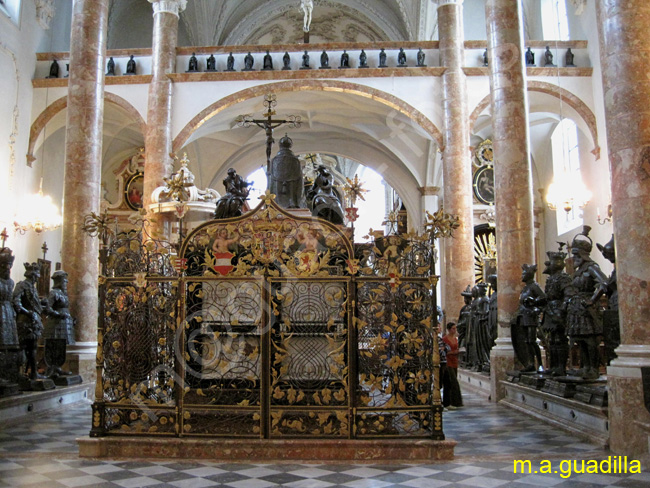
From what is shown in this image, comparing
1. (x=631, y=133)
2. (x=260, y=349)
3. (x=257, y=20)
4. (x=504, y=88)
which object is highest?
(x=257, y=20)

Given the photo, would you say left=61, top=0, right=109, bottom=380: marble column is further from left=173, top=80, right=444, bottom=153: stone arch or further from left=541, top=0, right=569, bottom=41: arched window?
left=541, top=0, right=569, bottom=41: arched window

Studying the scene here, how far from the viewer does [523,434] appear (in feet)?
22.1

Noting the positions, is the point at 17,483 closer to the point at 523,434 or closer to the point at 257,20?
the point at 523,434

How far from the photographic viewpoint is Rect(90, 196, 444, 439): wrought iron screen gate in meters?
5.69

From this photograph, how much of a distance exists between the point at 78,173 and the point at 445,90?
998 centimetres

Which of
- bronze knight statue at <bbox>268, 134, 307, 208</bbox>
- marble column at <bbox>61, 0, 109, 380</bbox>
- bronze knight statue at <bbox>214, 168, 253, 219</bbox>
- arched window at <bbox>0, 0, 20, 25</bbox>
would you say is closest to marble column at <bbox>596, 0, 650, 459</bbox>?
bronze knight statue at <bbox>268, 134, 307, 208</bbox>

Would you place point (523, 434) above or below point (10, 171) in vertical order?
below

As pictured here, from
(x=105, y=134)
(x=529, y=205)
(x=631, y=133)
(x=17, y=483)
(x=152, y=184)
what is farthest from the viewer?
(x=105, y=134)

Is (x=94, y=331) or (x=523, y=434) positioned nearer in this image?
(x=523, y=434)

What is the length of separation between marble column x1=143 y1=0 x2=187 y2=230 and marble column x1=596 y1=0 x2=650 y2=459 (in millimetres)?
12582

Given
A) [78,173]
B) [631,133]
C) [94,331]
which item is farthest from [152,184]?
[631,133]

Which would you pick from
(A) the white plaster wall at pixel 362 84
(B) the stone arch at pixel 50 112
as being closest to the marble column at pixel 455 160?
(A) the white plaster wall at pixel 362 84

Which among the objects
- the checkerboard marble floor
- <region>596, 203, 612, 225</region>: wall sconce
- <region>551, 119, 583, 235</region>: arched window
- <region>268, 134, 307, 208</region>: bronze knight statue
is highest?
<region>551, 119, 583, 235</region>: arched window

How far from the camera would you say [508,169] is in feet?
32.0
